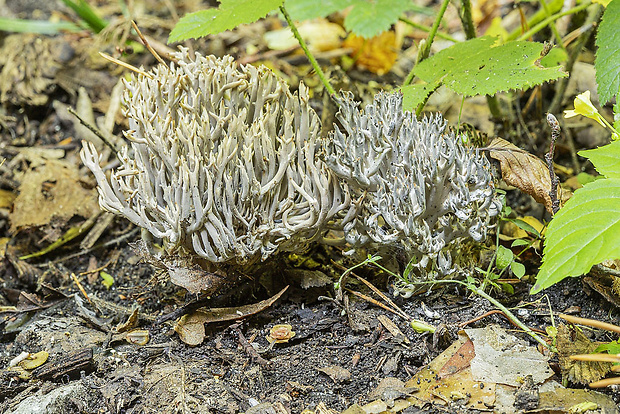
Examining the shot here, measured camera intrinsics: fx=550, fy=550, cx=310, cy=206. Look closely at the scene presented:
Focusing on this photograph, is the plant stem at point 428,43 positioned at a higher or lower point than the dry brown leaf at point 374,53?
higher

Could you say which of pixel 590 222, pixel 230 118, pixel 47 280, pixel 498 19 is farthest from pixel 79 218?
pixel 498 19

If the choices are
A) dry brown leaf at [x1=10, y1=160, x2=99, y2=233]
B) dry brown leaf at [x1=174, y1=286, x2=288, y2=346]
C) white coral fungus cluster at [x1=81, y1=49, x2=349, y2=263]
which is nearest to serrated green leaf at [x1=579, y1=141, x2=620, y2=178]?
white coral fungus cluster at [x1=81, y1=49, x2=349, y2=263]

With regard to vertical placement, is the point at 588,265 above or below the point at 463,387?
above

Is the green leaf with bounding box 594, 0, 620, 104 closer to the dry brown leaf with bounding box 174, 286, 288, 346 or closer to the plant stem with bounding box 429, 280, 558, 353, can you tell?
the plant stem with bounding box 429, 280, 558, 353

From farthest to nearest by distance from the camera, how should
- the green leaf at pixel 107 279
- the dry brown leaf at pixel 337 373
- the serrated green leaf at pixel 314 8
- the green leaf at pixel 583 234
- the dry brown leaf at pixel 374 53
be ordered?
the dry brown leaf at pixel 374 53, the serrated green leaf at pixel 314 8, the green leaf at pixel 107 279, the dry brown leaf at pixel 337 373, the green leaf at pixel 583 234

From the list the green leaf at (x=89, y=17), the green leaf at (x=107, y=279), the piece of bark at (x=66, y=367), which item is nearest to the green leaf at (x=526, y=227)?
the piece of bark at (x=66, y=367)

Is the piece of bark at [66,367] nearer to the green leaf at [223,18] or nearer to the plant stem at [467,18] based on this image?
the green leaf at [223,18]

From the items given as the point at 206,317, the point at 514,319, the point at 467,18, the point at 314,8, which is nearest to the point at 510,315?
the point at 514,319

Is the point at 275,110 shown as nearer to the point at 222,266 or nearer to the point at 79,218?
the point at 222,266
